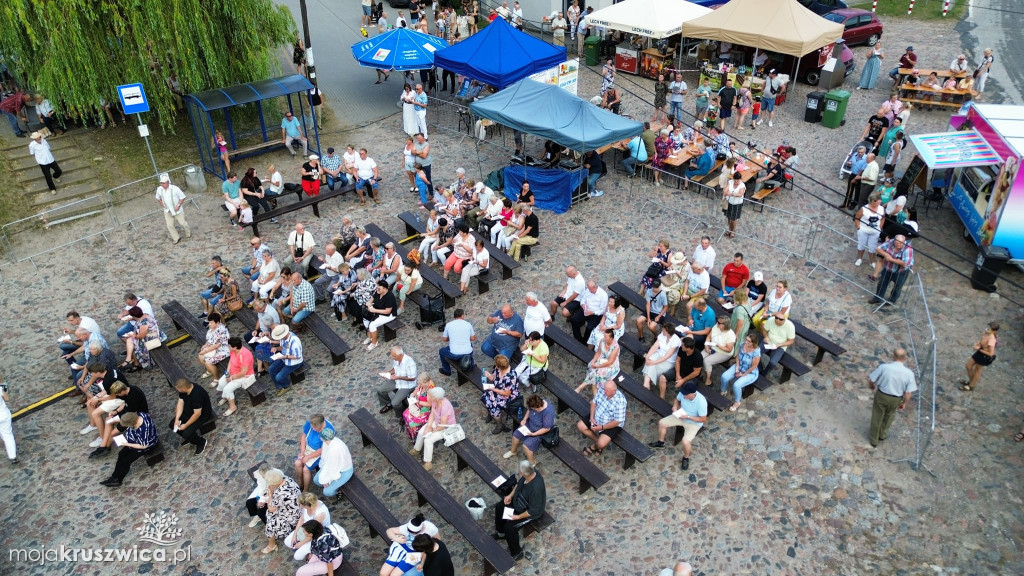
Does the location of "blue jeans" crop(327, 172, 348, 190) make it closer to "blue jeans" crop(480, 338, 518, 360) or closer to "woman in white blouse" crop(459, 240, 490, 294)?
"woman in white blouse" crop(459, 240, 490, 294)

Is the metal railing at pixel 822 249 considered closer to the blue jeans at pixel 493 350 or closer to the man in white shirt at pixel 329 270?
the blue jeans at pixel 493 350

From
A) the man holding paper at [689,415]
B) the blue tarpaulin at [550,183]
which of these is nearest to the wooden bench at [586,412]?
the man holding paper at [689,415]

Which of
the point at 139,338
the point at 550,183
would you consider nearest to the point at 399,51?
the point at 550,183

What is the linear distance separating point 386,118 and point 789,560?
16610 millimetres

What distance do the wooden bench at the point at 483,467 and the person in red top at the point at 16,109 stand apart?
16095mm

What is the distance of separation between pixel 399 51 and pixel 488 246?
336 inches

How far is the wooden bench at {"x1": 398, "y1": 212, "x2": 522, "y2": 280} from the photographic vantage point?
45.7 feet

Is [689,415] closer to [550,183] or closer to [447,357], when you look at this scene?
[447,357]

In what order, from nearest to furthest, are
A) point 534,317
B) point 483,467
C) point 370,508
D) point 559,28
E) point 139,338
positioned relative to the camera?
point 370,508 < point 483,467 < point 534,317 < point 139,338 < point 559,28

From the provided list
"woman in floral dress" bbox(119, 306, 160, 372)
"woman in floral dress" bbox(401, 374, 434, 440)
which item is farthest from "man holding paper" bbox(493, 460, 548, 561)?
"woman in floral dress" bbox(119, 306, 160, 372)

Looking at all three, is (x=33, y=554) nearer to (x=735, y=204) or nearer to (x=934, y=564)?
(x=934, y=564)

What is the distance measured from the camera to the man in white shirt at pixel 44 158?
16531mm

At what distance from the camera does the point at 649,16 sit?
72.3ft

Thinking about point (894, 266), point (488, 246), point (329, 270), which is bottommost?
point (488, 246)
